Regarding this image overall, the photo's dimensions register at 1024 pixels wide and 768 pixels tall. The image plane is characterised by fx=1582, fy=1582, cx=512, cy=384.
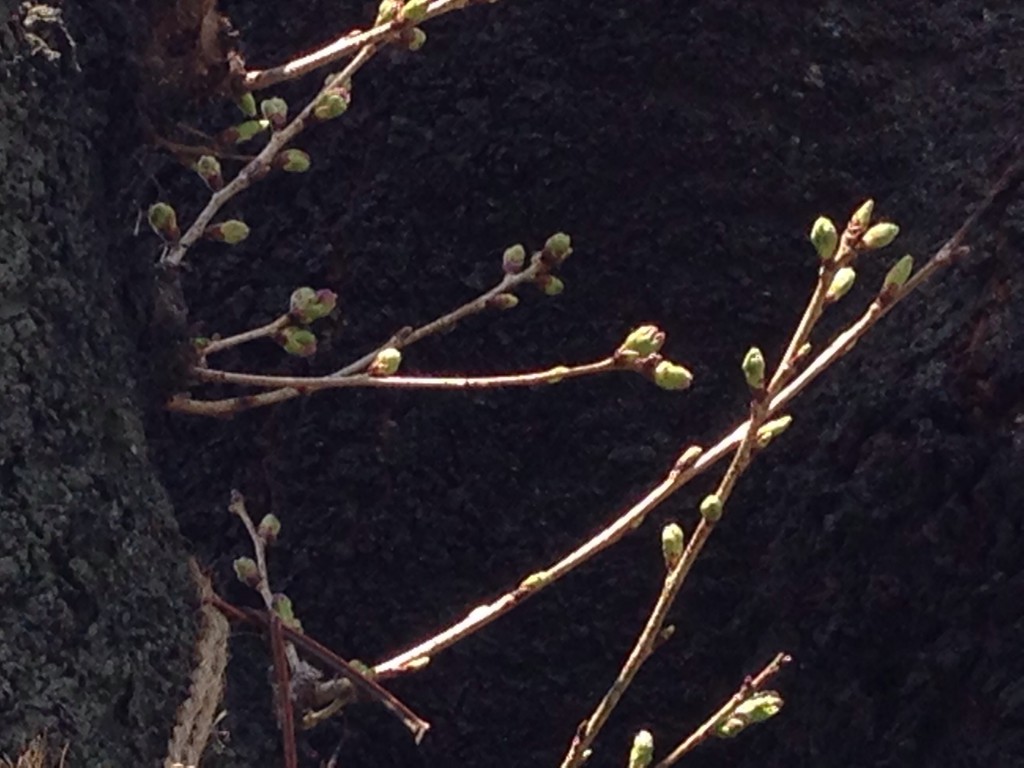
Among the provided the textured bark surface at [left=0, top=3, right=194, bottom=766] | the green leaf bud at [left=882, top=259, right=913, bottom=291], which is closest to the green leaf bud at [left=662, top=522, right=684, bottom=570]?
the green leaf bud at [left=882, top=259, right=913, bottom=291]

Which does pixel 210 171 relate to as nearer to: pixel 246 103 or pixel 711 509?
pixel 246 103

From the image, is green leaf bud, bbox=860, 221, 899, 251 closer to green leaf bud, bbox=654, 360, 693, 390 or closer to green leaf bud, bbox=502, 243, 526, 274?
green leaf bud, bbox=654, 360, 693, 390

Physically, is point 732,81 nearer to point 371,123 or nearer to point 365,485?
point 371,123

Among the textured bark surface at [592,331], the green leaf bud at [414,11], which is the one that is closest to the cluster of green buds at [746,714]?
the green leaf bud at [414,11]

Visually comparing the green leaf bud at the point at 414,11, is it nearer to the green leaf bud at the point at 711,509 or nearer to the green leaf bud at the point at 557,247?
the green leaf bud at the point at 557,247

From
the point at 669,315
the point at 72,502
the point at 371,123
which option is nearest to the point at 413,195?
the point at 371,123
